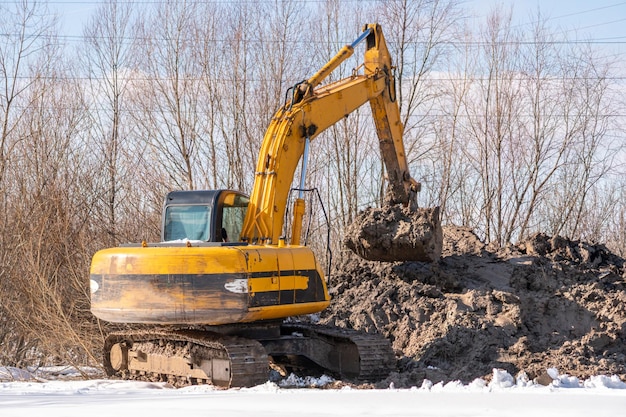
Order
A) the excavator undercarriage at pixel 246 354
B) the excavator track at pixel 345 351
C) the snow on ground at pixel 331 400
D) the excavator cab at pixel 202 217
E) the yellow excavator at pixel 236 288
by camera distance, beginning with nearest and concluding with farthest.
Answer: the snow on ground at pixel 331 400
the yellow excavator at pixel 236 288
the excavator undercarriage at pixel 246 354
the excavator track at pixel 345 351
the excavator cab at pixel 202 217

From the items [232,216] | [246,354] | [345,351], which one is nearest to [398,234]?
[345,351]

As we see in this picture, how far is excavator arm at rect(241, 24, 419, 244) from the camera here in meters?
9.91

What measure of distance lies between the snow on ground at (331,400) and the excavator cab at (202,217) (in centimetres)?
171

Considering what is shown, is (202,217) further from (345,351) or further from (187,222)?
(345,351)

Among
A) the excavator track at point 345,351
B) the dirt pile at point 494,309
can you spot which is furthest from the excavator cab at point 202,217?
the dirt pile at point 494,309

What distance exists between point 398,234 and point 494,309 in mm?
1681

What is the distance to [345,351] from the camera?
995 cm

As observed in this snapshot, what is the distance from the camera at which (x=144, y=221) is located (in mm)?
15469

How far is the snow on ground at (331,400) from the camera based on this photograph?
248 inches

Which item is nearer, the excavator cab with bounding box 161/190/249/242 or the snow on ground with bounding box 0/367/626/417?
the snow on ground with bounding box 0/367/626/417

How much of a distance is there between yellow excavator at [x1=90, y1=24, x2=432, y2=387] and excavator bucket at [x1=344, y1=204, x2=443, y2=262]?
166cm

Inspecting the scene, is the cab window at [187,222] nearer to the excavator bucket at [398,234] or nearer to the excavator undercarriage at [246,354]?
the excavator undercarriage at [246,354]

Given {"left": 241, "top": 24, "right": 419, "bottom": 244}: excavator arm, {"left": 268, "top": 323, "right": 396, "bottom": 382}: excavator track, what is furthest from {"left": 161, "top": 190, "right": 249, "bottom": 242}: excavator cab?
{"left": 268, "top": 323, "right": 396, "bottom": 382}: excavator track

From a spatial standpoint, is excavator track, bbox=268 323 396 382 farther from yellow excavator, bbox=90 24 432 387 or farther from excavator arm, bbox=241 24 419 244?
excavator arm, bbox=241 24 419 244
